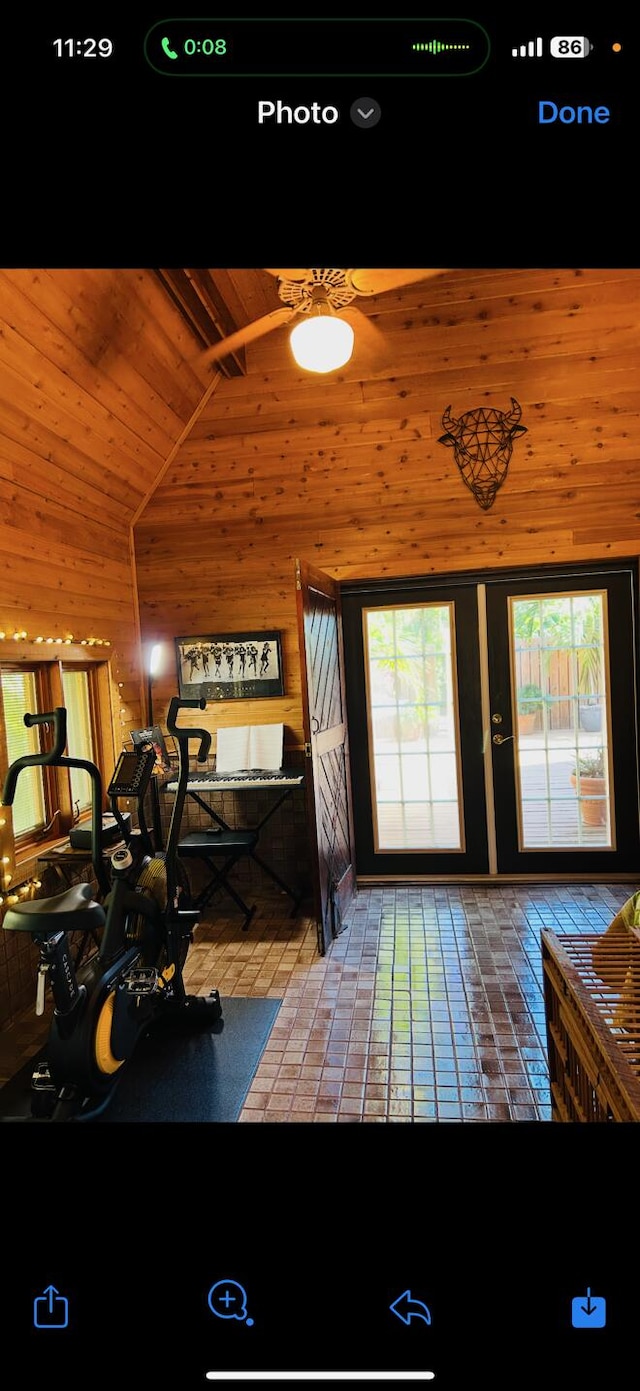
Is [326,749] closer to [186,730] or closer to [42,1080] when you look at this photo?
[186,730]

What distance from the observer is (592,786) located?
3.92 m

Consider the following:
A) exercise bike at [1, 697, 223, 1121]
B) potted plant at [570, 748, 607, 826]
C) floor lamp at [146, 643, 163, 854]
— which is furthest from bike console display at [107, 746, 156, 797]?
potted plant at [570, 748, 607, 826]

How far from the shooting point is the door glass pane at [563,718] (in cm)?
385

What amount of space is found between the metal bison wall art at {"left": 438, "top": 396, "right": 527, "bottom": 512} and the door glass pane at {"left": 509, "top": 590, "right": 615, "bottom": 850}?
28.5 inches

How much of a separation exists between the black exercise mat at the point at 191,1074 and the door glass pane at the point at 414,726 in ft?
5.82

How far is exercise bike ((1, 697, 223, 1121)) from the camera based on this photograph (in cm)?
182

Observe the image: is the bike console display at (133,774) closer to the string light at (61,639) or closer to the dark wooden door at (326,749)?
the string light at (61,639)
